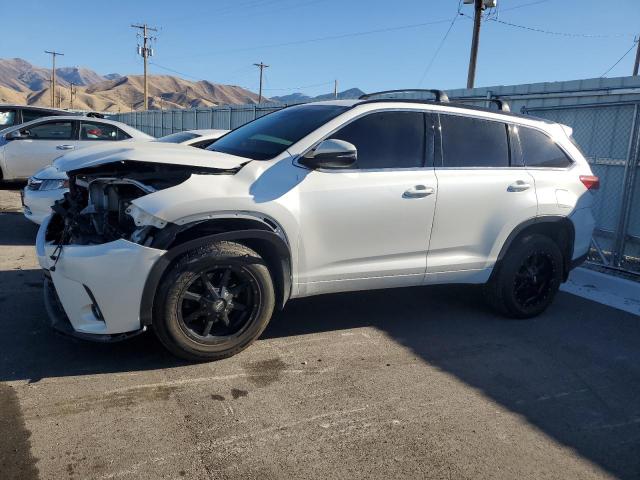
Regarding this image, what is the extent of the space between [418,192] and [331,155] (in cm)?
84

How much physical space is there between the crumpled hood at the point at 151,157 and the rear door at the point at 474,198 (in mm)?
1721

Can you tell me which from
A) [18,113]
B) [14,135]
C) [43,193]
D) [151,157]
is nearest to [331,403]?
[151,157]

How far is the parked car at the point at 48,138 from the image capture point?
32.9 ft

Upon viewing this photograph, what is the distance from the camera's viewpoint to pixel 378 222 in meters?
4.06

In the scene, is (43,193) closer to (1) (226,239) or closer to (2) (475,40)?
(1) (226,239)

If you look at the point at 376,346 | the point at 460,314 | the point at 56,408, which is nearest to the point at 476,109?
the point at 460,314

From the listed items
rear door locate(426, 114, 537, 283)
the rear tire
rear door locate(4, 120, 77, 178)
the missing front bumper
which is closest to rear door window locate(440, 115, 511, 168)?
rear door locate(426, 114, 537, 283)

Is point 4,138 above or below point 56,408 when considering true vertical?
above

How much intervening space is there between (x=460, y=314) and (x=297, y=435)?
8.74 feet

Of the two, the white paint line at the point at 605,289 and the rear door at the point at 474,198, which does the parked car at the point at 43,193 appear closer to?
the rear door at the point at 474,198

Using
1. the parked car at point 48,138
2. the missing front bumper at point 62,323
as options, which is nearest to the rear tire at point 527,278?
the missing front bumper at point 62,323

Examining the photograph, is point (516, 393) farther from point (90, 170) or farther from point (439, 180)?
point (90, 170)

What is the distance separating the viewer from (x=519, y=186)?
186 inches

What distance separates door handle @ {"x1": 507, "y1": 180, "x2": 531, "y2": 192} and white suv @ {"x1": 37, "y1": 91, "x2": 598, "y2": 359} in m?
0.01
